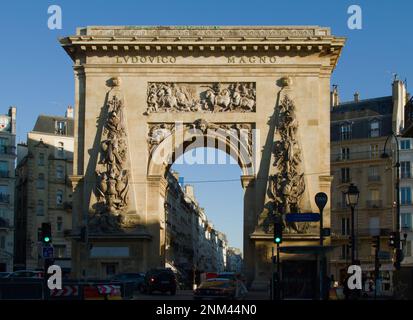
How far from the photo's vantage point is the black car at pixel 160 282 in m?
44.5

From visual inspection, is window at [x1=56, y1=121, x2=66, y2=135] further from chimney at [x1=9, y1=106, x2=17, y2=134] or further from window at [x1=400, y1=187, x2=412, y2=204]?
window at [x1=400, y1=187, x2=412, y2=204]

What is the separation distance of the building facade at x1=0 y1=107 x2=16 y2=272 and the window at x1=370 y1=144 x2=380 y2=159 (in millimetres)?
32206

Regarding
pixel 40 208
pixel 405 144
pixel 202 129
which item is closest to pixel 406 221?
pixel 405 144

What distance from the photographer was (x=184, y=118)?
5297 centimetres

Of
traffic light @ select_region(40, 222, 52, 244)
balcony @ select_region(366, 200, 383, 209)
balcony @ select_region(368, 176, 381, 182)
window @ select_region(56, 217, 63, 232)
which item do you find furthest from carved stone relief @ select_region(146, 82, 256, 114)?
window @ select_region(56, 217, 63, 232)

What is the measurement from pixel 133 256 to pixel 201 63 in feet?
39.3

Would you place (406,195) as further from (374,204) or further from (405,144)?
(405,144)

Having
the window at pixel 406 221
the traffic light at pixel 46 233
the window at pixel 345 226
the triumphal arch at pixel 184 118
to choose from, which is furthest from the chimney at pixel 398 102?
the traffic light at pixel 46 233

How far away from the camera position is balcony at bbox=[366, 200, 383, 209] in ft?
262

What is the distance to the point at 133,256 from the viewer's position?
51406mm
